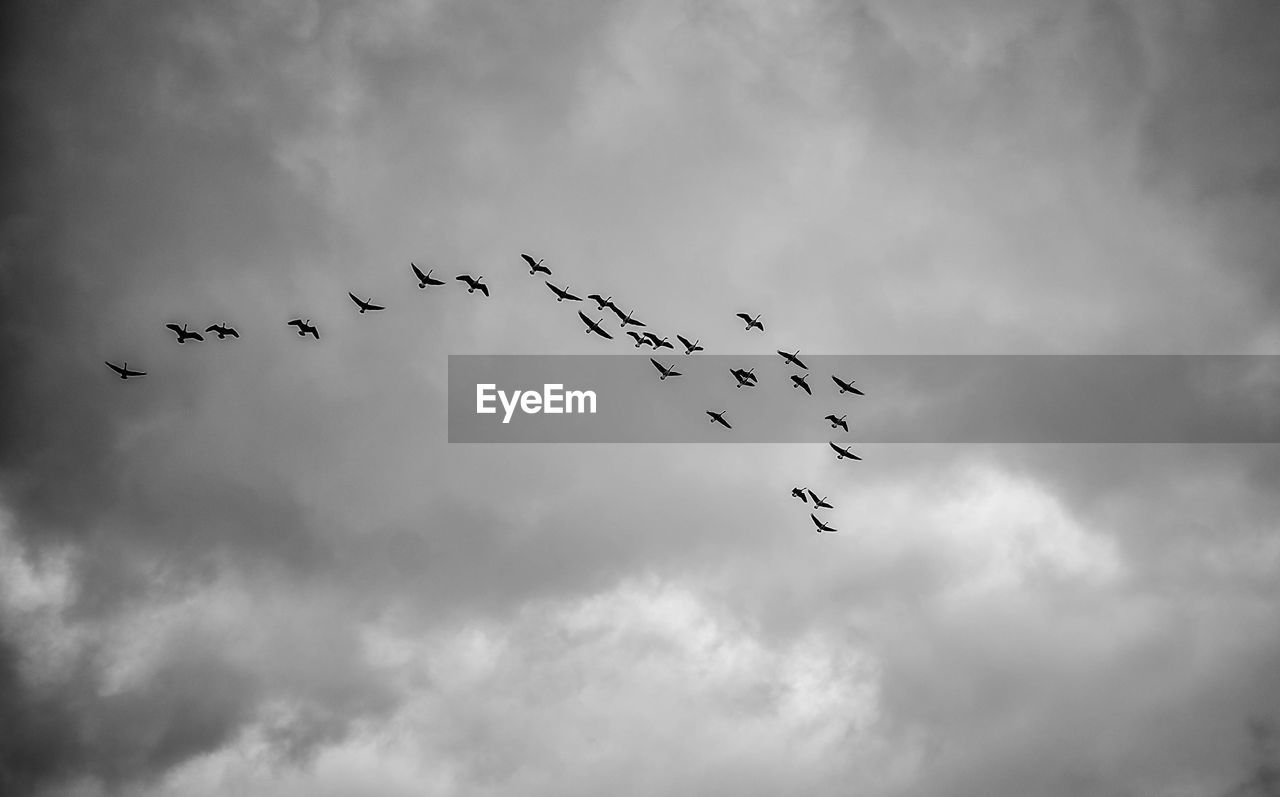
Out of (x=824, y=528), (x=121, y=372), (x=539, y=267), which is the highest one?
(x=539, y=267)

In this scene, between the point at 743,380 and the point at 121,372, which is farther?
the point at 743,380

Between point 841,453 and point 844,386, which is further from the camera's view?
point 841,453

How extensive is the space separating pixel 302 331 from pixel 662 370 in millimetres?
44037

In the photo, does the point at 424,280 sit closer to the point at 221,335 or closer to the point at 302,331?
the point at 302,331

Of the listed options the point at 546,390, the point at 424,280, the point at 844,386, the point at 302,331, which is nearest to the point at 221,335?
the point at 302,331

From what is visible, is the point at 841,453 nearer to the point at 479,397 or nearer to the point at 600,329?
the point at 600,329

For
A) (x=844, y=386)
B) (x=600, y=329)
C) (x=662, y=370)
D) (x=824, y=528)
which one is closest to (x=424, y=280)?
(x=600, y=329)

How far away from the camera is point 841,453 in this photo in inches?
5162

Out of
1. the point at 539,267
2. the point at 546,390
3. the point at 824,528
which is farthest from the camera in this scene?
the point at 824,528

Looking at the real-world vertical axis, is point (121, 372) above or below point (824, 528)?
above

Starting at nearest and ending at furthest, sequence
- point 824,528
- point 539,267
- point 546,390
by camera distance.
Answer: point 539,267, point 546,390, point 824,528

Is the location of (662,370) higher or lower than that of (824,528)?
higher

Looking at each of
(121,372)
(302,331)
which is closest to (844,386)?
(302,331)

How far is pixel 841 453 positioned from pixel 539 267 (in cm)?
4384
